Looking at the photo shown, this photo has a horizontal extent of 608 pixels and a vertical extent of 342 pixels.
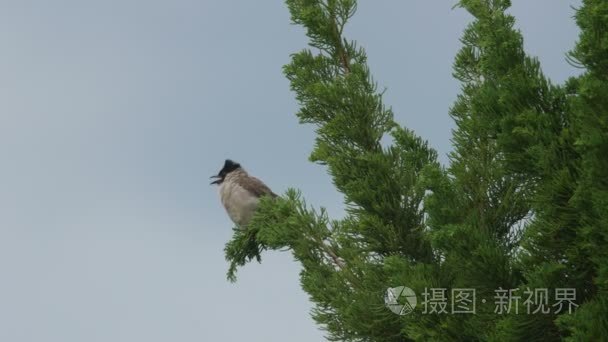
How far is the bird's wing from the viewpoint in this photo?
13961 millimetres

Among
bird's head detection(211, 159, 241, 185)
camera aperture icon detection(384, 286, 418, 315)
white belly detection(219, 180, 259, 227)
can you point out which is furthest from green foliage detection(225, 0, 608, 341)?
bird's head detection(211, 159, 241, 185)

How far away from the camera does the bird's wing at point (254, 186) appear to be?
550 inches

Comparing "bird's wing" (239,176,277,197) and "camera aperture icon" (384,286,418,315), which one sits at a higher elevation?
"bird's wing" (239,176,277,197)

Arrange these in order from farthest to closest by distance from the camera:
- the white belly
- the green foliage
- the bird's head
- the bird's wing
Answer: the bird's head → the bird's wing → the white belly → the green foliage

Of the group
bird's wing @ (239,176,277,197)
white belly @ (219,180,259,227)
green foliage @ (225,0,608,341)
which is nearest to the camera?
green foliage @ (225,0,608,341)

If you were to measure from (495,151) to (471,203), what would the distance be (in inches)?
21.7

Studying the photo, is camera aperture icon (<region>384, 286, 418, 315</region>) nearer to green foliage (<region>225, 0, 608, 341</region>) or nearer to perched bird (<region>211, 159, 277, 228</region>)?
green foliage (<region>225, 0, 608, 341</region>)

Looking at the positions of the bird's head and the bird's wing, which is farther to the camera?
the bird's head

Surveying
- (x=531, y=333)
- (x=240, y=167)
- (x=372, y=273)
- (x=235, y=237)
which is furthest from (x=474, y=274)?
(x=240, y=167)

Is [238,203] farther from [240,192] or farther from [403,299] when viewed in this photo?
[403,299]

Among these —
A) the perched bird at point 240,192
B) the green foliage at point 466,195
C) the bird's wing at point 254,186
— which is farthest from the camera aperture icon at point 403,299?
the bird's wing at point 254,186

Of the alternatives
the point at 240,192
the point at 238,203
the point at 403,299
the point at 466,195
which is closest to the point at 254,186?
the point at 240,192

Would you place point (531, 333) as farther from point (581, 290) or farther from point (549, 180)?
point (549, 180)

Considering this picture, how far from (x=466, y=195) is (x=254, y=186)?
6098 mm
